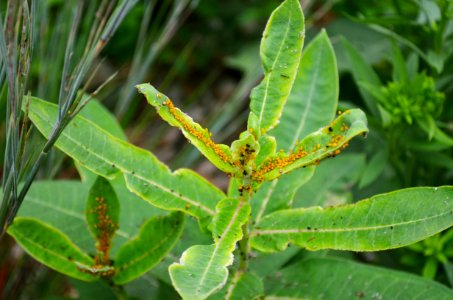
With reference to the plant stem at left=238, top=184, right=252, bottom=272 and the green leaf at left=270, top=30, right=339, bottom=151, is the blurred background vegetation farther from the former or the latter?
the plant stem at left=238, top=184, right=252, bottom=272

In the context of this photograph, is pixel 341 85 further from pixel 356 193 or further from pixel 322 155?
pixel 322 155

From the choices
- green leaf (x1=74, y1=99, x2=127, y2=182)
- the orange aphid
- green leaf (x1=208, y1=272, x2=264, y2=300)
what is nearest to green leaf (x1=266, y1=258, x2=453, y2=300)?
green leaf (x1=208, y1=272, x2=264, y2=300)

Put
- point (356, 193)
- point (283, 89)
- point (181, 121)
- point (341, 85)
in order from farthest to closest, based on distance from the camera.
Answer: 1. point (341, 85)
2. point (356, 193)
3. point (283, 89)
4. point (181, 121)

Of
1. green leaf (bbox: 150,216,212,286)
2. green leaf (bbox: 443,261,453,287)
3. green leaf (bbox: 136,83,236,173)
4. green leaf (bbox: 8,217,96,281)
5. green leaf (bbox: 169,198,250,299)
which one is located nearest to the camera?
green leaf (bbox: 169,198,250,299)

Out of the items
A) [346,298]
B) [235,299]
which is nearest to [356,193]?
[346,298]

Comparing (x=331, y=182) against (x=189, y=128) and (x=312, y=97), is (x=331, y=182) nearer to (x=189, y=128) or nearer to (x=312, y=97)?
(x=312, y=97)

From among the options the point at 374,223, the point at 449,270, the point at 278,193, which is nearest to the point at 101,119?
the point at 278,193

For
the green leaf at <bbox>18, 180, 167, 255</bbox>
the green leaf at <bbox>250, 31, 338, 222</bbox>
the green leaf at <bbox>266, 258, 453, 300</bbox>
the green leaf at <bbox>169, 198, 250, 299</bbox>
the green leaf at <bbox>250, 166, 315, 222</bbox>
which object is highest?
the green leaf at <bbox>250, 31, 338, 222</bbox>
